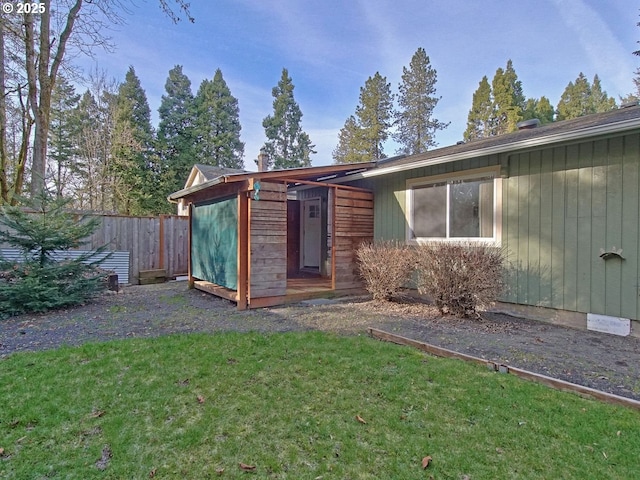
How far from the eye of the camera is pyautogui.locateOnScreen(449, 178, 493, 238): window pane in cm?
589

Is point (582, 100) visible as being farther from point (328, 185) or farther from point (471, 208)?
point (328, 185)

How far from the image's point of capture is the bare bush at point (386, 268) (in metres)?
6.13

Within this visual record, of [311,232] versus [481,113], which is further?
[481,113]

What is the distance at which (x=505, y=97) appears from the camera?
22.2 m

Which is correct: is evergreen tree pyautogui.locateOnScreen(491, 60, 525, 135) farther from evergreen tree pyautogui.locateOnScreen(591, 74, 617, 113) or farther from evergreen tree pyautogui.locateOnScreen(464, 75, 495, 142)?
evergreen tree pyautogui.locateOnScreen(591, 74, 617, 113)

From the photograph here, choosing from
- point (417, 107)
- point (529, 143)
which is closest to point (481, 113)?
point (417, 107)

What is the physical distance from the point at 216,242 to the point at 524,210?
5.51 m

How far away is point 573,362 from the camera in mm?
3502

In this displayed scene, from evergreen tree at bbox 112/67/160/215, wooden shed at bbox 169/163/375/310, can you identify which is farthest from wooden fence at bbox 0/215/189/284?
evergreen tree at bbox 112/67/160/215

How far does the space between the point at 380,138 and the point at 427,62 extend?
609cm

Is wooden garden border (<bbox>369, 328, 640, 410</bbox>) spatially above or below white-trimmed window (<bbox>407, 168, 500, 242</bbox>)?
below

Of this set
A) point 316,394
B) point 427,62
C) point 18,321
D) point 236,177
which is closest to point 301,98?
point 427,62

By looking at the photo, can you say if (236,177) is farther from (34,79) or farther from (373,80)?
(373,80)

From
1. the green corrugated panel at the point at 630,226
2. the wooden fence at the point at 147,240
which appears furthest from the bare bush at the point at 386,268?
the wooden fence at the point at 147,240
